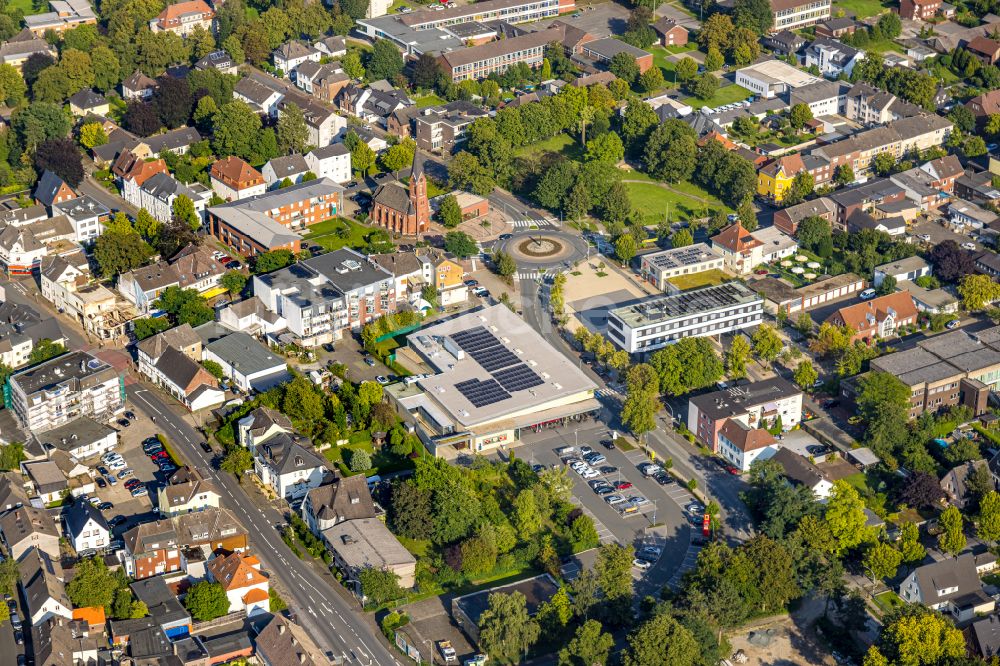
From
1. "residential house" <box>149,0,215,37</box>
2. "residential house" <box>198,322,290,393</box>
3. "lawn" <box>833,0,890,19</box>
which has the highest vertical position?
"residential house" <box>149,0,215,37</box>

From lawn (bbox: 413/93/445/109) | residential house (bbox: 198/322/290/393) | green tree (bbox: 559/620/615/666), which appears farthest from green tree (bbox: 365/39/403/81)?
green tree (bbox: 559/620/615/666)

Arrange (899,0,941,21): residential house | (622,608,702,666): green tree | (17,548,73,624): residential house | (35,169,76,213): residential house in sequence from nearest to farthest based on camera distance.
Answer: (622,608,702,666): green tree
(17,548,73,624): residential house
(35,169,76,213): residential house
(899,0,941,21): residential house

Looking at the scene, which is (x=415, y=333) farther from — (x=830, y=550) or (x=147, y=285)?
(x=830, y=550)

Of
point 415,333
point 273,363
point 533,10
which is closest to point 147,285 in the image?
point 273,363

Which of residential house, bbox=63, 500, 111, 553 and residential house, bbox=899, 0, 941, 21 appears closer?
residential house, bbox=63, 500, 111, 553

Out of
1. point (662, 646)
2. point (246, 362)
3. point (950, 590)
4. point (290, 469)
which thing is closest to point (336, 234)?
point (246, 362)

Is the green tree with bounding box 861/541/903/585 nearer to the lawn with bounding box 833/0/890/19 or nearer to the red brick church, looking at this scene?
the red brick church

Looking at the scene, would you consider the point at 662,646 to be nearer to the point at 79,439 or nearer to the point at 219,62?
the point at 79,439

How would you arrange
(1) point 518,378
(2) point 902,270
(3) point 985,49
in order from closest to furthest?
(1) point 518,378, (2) point 902,270, (3) point 985,49
